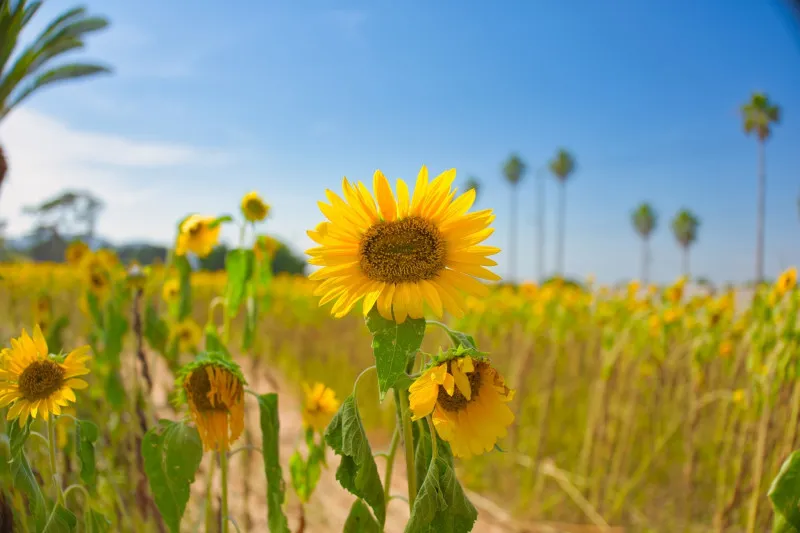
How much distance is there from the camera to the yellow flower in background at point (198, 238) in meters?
1.31

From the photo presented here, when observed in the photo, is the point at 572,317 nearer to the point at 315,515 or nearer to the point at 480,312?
the point at 480,312

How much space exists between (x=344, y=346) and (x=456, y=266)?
485 centimetres

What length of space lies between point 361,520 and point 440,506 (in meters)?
0.20

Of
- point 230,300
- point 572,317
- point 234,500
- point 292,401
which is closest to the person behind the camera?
point 230,300

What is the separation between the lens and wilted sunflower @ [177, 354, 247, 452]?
0.71 m

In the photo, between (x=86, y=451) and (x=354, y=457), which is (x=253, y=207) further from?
(x=354, y=457)

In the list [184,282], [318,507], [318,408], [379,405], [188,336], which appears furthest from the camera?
[188,336]

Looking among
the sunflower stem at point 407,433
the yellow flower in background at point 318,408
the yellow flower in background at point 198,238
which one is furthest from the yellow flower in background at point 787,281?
the yellow flower in background at point 198,238

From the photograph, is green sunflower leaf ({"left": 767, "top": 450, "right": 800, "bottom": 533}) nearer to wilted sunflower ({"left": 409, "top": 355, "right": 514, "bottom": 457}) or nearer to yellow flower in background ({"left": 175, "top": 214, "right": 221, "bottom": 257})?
wilted sunflower ({"left": 409, "top": 355, "right": 514, "bottom": 457})

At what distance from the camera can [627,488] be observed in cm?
238

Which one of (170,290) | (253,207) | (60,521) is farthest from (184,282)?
(60,521)

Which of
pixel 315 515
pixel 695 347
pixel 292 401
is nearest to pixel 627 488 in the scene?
pixel 695 347

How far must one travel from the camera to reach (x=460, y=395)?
0.61 m

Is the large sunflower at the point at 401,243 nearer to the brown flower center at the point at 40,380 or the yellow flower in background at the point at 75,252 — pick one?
the brown flower center at the point at 40,380
